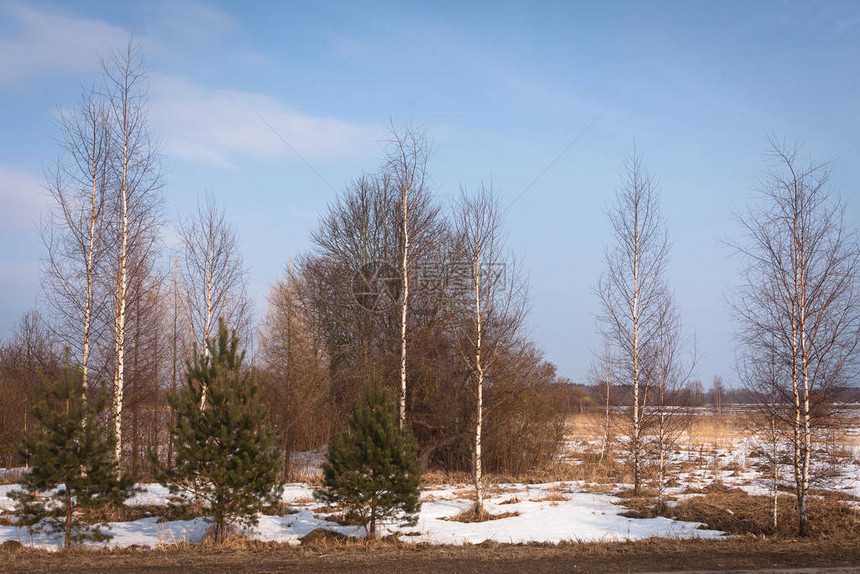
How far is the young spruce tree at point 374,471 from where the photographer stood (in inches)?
421

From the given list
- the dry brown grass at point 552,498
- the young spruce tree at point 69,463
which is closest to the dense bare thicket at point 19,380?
the young spruce tree at point 69,463

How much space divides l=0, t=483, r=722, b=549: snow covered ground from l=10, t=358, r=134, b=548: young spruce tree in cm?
71

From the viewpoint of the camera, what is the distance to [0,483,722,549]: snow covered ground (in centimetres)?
1120

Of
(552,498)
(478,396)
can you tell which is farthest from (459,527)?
(552,498)

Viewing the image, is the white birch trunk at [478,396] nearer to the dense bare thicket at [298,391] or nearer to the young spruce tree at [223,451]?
the young spruce tree at [223,451]

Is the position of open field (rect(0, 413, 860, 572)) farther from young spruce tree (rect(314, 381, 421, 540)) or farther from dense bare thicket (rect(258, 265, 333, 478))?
dense bare thicket (rect(258, 265, 333, 478))

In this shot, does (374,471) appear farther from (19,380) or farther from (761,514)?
(19,380)

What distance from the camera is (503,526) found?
40.4 ft

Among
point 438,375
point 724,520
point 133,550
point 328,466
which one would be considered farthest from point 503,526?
point 438,375

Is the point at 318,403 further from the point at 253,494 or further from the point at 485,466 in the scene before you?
the point at 253,494

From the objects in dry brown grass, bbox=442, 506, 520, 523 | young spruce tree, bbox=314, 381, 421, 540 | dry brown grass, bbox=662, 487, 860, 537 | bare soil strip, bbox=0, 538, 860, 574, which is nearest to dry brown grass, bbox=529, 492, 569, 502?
dry brown grass, bbox=442, 506, 520, 523

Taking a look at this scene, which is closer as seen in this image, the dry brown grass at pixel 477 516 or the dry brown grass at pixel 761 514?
the dry brown grass at pixel 761 514

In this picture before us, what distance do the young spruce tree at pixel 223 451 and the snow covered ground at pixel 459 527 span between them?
1.07 m

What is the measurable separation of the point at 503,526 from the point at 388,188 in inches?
660
